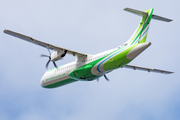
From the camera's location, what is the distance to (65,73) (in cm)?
3500

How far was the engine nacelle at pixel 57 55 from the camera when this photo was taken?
3241 centimetres

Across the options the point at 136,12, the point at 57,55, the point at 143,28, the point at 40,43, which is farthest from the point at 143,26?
the point at 40,43

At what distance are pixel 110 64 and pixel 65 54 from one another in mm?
4997

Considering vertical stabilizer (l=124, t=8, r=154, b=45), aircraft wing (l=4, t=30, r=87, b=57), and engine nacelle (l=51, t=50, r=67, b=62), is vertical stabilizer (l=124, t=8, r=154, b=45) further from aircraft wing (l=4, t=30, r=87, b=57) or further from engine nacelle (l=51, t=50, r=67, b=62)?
engine nacelle (l=51, t=50, r=67, b=62)

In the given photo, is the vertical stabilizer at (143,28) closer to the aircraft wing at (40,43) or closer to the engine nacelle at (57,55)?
the aircraft wing at (40,43)

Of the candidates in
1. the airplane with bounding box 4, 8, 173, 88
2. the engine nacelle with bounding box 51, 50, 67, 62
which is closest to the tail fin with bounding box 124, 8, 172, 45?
the airplane with bounding box 4, 8, 173, 88

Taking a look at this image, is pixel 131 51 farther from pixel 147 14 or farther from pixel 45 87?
pixel 45 87

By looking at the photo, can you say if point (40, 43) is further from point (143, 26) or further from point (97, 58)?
point (143, 26)

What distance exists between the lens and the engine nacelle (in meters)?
32.4

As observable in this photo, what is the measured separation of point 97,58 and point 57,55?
13.7 feet

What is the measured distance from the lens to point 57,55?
32.7m

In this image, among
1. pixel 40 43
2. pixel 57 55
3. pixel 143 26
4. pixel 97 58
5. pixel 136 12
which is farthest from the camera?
pixel 57 55

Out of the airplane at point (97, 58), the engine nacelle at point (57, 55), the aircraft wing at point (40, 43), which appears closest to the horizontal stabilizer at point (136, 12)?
the airplane at point (97, 58)

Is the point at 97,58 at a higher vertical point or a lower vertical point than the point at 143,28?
lower
